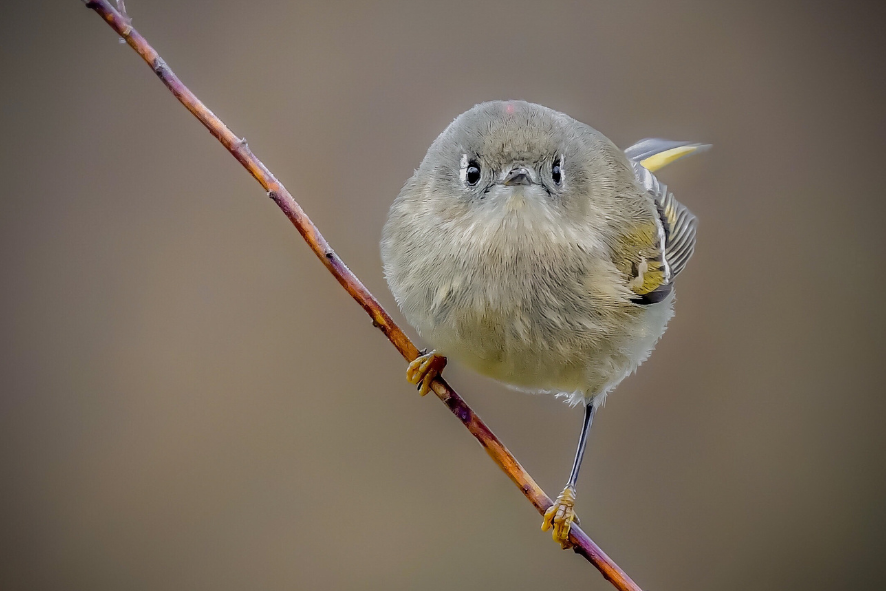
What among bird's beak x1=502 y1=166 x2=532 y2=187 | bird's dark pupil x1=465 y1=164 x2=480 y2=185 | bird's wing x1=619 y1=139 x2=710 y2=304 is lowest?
bird's wing x1=619 y1=139 x2=710 y2=304

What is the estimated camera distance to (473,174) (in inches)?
44.0

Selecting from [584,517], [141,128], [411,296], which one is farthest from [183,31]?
[584,517]

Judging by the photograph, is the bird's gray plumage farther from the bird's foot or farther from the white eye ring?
the bird's foot

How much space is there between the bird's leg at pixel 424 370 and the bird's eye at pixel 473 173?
471 mm

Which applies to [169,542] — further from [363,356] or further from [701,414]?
[701,414]

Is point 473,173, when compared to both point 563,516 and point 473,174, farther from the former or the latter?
point 563,516

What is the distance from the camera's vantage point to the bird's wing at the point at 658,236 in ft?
4.48

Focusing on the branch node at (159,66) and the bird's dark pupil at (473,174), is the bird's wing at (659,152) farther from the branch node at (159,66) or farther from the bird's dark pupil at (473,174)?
the branch node at (159,66)

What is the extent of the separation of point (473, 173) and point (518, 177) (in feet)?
0.34

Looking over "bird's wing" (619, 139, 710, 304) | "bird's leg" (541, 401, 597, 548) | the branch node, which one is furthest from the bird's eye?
"bird's leg" (541, 401, 597, 548)

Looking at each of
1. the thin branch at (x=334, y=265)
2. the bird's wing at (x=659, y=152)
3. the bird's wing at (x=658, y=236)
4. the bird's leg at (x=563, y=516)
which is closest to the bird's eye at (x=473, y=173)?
the thin branch at (x=334, y=265)

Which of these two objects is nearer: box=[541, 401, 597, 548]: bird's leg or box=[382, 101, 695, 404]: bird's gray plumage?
box=[382, 101, 695, 404]: bird's gray plumage

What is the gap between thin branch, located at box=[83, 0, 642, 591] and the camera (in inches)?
38.2

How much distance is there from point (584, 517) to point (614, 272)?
1.06m
